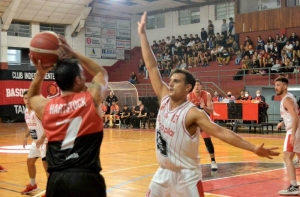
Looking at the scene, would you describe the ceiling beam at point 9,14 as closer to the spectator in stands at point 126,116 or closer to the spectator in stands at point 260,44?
the spectator in stands at point 126,116

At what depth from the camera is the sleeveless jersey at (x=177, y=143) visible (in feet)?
14.6

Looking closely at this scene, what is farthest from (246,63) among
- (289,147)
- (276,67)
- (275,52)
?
(289,147)

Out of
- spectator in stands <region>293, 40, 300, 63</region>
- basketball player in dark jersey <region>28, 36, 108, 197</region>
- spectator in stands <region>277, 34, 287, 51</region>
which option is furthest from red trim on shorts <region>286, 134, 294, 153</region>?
spectator in stands <region>277, 34, 287, 51</region>

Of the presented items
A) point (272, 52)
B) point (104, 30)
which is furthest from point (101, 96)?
point (104, 30)

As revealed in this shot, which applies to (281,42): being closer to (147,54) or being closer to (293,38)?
(293,38)

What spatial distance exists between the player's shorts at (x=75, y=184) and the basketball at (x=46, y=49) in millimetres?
872

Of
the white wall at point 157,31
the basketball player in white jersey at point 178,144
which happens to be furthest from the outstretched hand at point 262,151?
the white wall at point 157,31

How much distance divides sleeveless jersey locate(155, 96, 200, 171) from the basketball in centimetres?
142

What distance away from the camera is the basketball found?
138 inches

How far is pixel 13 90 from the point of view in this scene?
26891 mm

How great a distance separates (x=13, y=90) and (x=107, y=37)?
9.87 m

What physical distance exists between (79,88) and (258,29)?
2544 cm

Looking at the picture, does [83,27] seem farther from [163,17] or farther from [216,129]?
[216,129]

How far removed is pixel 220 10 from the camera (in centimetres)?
3112
